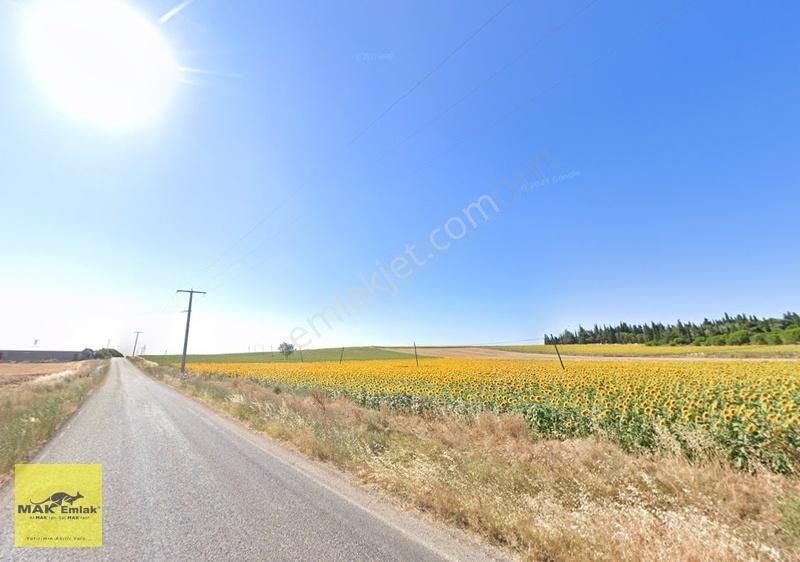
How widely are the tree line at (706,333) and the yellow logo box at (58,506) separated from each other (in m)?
65.6

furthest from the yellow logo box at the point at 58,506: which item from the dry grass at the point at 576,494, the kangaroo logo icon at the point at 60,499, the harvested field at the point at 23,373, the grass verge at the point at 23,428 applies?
the harvested field at the point at 23,373

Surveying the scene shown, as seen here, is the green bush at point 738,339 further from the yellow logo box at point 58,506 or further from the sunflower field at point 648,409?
the yellow logo box at point 58,506

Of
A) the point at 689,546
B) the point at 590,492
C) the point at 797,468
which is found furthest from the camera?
the point at 797,468

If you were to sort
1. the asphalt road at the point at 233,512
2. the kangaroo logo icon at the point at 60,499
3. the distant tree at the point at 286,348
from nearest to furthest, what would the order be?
the asphalt road at the point at 233,512 < the kangaroo logo icon at the point at 60,499 < the distant tree at the point at 286,348

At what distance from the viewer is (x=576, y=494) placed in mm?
4695

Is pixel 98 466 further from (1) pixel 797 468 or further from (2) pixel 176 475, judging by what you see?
(1) pixel 797 468

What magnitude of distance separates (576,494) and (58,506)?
285 inches

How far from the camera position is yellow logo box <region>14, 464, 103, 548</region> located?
13.1 ft

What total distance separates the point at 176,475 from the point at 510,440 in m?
6.57

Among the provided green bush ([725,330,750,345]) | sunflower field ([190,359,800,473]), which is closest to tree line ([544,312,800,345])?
green bush ([725,330,750,345])

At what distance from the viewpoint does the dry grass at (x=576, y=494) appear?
3373 mm

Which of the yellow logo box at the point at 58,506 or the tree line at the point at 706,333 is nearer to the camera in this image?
the yellow logo box at the point at 58,506

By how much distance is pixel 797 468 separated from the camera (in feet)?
16.8

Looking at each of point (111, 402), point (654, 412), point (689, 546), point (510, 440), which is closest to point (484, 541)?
point (689, 546)
